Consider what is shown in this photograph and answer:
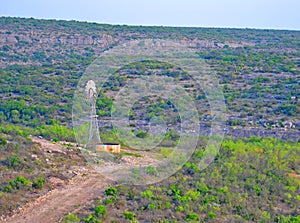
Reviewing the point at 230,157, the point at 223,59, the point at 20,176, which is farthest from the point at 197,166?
the point at 223,59

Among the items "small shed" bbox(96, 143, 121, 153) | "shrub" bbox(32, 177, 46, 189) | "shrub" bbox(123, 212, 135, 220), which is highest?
"shrub" bbox(123, 212, 135, 220)

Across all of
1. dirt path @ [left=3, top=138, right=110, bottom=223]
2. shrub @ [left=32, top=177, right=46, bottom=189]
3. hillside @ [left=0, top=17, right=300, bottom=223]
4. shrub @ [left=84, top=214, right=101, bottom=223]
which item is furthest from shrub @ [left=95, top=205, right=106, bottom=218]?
shrub @ [left=32, top=177, right=46, bottom=189]

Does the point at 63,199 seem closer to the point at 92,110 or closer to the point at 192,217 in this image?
the point at 192,217

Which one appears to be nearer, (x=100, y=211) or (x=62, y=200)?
(x=100, y=211)

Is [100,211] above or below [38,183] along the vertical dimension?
above

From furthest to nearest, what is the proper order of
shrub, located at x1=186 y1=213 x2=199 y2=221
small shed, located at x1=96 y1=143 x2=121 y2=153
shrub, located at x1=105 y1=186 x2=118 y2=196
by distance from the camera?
small shed, located at x1=96 y1=143 x2=121 y2=153 → shrub, located at x1=105 y1=186 x2=118 y2=196 → shrub, located at x1=186 y1=213 x2=199 y2=221

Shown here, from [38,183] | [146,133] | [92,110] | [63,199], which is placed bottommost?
[146,133]

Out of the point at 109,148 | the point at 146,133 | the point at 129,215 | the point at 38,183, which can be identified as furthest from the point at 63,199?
the point at 146,133

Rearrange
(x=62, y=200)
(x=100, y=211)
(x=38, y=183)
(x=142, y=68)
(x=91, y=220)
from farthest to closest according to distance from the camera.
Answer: (x=142, y=68), (x=38, y=183), (x=62, y=200), (x=100, y=211), (x=91, y=220)

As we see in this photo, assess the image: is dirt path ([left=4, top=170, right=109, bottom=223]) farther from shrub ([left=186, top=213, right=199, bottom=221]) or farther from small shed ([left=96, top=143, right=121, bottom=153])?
small shed ([left=96, top=143, right=121, bottom=153])
